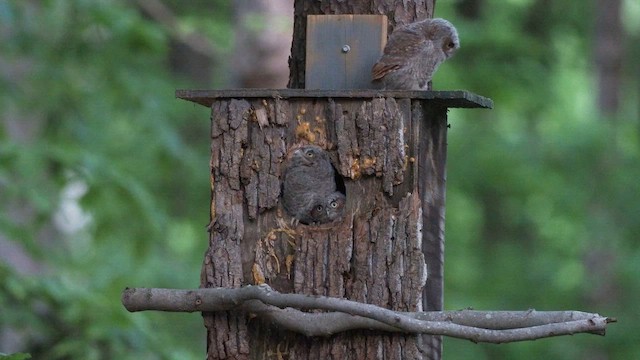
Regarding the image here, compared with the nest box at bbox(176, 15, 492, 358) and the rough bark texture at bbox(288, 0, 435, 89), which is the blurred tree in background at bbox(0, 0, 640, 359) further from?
the nest box at bbox(176, 15, 492, 358)

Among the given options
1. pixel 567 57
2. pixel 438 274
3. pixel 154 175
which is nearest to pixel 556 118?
pixel 567 57

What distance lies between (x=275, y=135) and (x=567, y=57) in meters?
10.1

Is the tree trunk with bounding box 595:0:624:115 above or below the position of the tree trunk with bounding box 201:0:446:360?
above

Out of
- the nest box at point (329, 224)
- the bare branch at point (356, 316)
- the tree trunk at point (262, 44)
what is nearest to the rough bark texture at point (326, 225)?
the nest box at point (329, 224)

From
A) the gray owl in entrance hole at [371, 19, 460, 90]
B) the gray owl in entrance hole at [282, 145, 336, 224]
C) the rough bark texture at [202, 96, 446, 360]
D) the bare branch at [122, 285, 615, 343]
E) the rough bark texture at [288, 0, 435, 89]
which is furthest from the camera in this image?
the rough bark texture at [288, 0, 435, 89]

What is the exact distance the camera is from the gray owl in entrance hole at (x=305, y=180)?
3203mm

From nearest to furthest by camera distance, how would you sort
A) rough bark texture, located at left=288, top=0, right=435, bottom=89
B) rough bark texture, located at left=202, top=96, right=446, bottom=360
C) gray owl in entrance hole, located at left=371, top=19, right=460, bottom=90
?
rough bark texture, located at left=202, top=96, right=446, bottom=360
gray owl in entrance hole, located at left=371, top=19, right=460, bottom=90
rough bark texture, located at left=288, top=0, right=435, bottom=89

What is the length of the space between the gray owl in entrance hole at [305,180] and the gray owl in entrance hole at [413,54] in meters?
0.34

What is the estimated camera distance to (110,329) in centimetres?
546

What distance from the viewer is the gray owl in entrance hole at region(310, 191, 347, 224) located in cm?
324

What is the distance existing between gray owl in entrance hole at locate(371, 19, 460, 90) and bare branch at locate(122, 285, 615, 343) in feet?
2.49

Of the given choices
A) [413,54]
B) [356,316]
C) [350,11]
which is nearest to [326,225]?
[356,316]

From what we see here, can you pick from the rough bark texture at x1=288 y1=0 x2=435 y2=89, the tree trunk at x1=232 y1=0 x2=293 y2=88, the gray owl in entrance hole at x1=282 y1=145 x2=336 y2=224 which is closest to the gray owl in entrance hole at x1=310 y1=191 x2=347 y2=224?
the gray owl in entrance hole at x1=282 y1=145 x2=336 y2=224

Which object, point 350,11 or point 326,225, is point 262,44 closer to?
point 350,11
